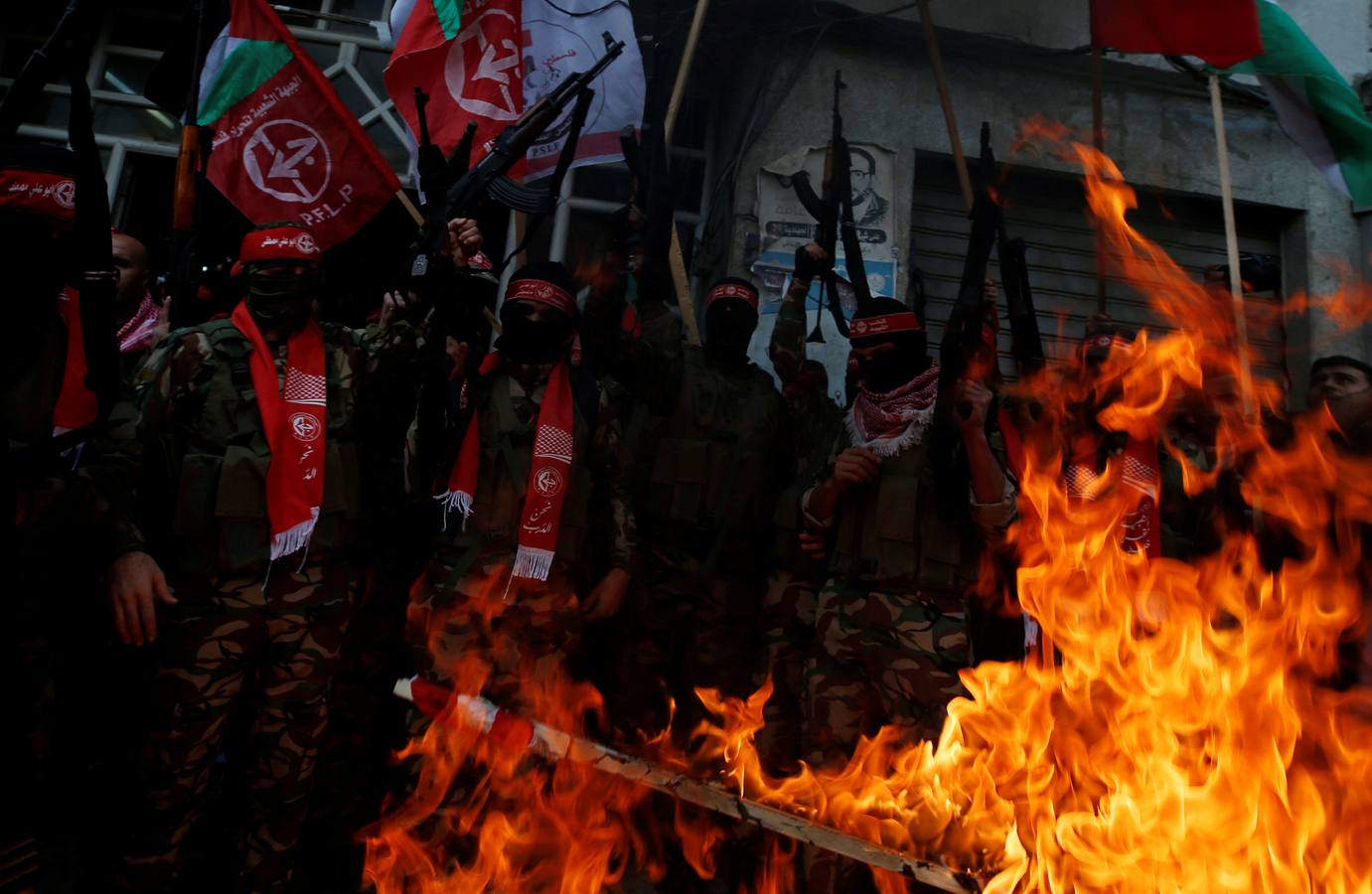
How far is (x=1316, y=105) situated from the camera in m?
4.79

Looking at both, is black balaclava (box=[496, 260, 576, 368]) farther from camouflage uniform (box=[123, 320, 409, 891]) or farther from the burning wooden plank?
the burning wooden plank

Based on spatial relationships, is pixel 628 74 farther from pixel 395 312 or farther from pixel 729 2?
pixel 395 312

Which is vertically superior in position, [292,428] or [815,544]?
[292,428]

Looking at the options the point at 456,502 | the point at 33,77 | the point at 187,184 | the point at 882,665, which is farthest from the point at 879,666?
the point at 187,184

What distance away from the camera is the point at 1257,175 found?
6.43m

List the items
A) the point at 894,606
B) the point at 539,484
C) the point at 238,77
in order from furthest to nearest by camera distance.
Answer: the point at 238,77 → the point at 539,484 → the point at 894,606

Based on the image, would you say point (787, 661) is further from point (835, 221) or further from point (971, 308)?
point (835, 221)

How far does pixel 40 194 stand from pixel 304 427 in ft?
3.58

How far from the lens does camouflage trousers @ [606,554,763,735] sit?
3.84 m

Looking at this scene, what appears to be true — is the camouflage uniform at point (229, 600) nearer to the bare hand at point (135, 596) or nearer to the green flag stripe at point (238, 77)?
the bare hand at point (135, 596)

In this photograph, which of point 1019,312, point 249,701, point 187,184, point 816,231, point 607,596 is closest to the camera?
point 249,701

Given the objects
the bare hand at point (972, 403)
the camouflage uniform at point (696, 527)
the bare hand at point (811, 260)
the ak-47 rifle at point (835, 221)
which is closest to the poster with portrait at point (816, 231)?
the ak-47 rifle at point (835, 221)

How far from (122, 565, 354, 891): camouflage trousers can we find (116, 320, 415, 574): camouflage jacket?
0.46ft

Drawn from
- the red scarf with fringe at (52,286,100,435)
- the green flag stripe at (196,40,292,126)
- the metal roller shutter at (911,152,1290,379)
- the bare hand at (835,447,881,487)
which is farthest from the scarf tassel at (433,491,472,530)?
the metal roller shutter at (911,152,1290,379)
